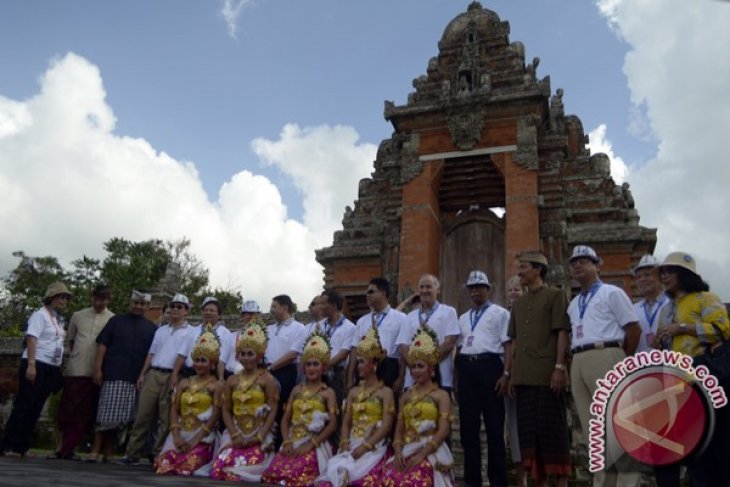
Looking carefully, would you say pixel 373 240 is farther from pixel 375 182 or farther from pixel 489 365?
pixel 489 365

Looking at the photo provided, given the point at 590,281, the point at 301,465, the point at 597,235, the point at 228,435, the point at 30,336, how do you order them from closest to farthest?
the point at 590,281, the point at 301,465, the point at 228,435, the point at 30,336, the point at 597,235

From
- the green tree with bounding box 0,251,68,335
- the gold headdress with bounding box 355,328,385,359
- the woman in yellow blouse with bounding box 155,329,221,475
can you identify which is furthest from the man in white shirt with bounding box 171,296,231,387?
the green tree with bounding box 0,251,68,335

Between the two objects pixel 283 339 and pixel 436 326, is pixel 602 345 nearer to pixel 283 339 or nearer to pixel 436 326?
pixel 436 326

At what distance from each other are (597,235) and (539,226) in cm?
125

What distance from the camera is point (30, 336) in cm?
683

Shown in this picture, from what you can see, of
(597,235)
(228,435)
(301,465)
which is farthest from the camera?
(597,235)

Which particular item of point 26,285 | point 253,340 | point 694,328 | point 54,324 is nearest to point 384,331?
point 253,340

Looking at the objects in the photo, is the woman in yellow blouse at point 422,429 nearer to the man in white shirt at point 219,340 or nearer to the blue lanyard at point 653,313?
the blue lanyard at point 653,313

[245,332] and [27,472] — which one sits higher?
[245,332]

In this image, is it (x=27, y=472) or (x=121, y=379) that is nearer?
(x=27, y=472)

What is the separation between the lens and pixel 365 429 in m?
5.46

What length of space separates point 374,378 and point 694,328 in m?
2.81

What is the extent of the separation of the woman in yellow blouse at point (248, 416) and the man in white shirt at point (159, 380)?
3.73 ft

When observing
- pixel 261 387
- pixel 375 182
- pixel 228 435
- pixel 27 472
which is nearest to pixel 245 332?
pixel 261 387
